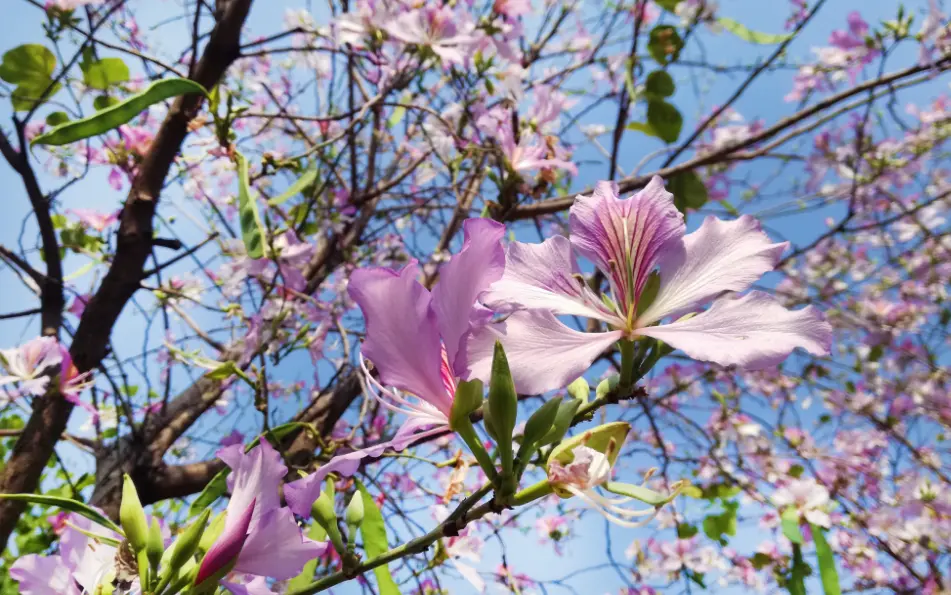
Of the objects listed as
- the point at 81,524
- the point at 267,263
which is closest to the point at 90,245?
the point at 267,263

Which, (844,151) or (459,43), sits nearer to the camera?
(459,43)

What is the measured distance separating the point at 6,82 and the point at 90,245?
0.55m

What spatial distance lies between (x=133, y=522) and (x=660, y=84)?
5.66ft

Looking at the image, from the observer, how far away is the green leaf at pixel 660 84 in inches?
68.2

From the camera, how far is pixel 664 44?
1.76m

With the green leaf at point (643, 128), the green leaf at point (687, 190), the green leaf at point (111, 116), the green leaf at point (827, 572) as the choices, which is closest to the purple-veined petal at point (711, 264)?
the green leaf at point (111, 116)

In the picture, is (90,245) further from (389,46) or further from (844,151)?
(844,151)

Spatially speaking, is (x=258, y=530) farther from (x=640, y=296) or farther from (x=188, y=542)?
(x=640, y=296)

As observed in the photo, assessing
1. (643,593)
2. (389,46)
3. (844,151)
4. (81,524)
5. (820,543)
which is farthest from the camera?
(844,151)

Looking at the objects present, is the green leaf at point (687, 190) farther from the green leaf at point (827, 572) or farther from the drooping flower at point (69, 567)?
the drooping flower at point (69, 567)

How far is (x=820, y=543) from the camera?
1.13 metres

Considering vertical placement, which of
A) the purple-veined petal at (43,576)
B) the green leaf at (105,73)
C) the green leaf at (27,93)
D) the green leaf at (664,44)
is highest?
the green leaf at (664,44)

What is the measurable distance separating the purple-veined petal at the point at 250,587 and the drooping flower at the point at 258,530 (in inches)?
0.7

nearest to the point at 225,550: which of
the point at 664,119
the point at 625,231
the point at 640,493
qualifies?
the point at 640,493
